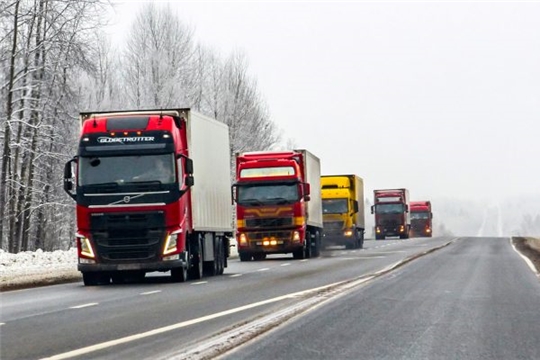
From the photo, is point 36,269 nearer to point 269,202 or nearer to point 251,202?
point 251,202

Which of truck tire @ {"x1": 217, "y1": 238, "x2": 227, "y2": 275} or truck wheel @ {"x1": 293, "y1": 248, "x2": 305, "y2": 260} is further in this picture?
truck wheel @ {"x1": 293, "y1": 248, "x2": 305, "y2": 260}

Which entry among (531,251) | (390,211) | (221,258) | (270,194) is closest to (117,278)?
(221,258)

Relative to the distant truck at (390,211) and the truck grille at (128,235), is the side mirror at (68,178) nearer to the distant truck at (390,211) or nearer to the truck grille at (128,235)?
the truck grille at (128,235)

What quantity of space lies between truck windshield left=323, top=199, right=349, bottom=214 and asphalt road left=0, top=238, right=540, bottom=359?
29.3 metres

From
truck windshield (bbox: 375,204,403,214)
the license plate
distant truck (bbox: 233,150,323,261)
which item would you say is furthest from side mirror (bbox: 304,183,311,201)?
truck windshield (bbox: 375,204,403,214)

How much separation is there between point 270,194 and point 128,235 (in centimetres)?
1452

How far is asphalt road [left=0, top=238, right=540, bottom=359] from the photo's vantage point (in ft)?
33.8

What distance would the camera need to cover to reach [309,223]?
39688 millimetres

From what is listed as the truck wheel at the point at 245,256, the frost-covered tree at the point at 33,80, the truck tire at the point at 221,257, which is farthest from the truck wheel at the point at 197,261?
the frost-covered tree at the point at 33,80

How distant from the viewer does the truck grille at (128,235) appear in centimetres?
2289

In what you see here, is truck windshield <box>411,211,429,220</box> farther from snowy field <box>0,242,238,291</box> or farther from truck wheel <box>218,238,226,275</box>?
truck wheel <box>218,238,226,275</box>

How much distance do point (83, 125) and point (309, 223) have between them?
666 inches

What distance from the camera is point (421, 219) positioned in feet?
307

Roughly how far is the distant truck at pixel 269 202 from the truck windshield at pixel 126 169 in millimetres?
13934
